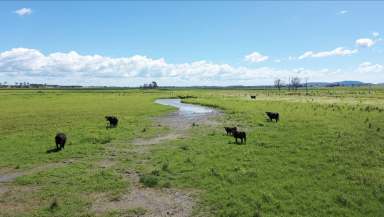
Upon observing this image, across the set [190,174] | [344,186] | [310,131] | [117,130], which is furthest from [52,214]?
[310,131]

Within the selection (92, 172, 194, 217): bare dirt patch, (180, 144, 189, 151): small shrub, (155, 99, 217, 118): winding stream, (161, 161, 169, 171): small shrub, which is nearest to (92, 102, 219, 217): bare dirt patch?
(92, 172, 194, 217): bare dirt patch

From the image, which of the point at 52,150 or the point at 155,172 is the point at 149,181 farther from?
the point at 52,150

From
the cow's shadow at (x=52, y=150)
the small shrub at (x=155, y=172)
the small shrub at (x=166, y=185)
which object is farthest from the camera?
the cow's shadow at (x=52, y=150)

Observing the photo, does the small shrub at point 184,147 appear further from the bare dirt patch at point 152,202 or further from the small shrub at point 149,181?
the bare dirt patch at point 152,202

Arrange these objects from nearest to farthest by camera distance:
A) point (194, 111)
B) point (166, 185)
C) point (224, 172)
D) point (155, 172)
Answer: point (166, 185) < point (224, 172) < point (155, 172) < point (194, 111)

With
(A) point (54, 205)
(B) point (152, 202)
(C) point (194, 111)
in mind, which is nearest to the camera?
(A) point (54, 205)

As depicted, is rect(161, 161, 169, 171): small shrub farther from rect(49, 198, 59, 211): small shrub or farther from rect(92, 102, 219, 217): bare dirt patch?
rect(49, 198, 59, 211): small shrub

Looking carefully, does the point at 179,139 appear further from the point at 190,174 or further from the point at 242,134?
the point at 190,174

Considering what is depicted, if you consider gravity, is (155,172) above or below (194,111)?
below

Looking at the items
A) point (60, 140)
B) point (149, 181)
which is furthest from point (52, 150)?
point (149, 181)

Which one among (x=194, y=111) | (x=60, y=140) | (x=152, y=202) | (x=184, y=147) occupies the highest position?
(x=60, y=140)

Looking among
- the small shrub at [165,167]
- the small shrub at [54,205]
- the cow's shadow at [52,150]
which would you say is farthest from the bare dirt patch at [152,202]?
the cow's shadow at [52,150]

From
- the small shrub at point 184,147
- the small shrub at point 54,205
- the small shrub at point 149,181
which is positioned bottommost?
the small shrub at point 54,205

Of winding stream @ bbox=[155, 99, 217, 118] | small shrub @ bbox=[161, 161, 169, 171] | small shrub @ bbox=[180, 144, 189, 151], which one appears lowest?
small shrub @ bbox=[161, 161, 169, 171]
